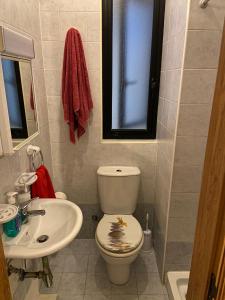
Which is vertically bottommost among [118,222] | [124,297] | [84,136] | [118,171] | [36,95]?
[124,297]

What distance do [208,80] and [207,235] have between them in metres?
1.06

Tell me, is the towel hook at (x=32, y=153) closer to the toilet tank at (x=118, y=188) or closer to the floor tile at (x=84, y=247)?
the toilet tank at (x=118, y=188)

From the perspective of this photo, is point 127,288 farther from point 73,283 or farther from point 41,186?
point 41,186

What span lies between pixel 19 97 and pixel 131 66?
100cm

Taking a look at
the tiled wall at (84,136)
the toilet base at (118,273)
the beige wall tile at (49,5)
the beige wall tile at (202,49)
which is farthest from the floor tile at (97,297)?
the beige wall tile at (49,5)

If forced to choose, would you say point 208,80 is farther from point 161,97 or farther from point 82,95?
point 82,95

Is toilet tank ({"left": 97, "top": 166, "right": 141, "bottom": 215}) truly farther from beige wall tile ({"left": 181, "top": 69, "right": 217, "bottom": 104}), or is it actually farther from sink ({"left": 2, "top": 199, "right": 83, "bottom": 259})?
beige wall tile ({"left": 181, "top": 69, "right": 217, "bottom": 104})

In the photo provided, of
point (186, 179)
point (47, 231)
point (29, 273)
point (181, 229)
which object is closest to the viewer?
point (29, 273)

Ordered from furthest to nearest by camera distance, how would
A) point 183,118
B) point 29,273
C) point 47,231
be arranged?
1. point 183,118
2. point 47,231
3. point 29,273

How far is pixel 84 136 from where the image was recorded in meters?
2.05

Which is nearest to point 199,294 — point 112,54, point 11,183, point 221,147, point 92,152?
point 221,147

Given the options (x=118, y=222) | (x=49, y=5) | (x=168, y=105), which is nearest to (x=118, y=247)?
(x=118, y=222)

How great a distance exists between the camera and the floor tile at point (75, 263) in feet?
6.52

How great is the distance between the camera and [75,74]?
70.1 inches
